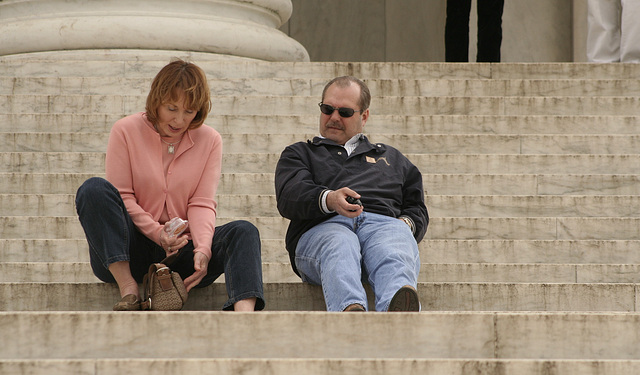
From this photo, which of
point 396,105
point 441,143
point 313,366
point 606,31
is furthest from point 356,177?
point 606,31

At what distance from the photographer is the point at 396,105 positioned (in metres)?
7.57

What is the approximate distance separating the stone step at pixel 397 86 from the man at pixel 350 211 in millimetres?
2950

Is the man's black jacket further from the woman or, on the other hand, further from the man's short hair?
the woman

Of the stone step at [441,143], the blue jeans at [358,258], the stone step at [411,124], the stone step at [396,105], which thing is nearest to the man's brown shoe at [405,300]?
the blue jeans at [358,258]

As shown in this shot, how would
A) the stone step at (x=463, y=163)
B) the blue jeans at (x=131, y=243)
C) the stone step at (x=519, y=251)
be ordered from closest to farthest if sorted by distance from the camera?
the blue jeans at (x=131, y=243) → the stone step at (x=519, y=251) → the stone step at (x=463, y=163)

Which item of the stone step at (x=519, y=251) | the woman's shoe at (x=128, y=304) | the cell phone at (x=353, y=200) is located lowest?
the woman's shoe at (x=128, y=304)

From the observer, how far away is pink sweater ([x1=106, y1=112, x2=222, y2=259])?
14.1ft

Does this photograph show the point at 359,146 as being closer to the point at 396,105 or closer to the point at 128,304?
the point at 128,304

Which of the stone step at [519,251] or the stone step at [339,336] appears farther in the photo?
the stone step at [519,251]

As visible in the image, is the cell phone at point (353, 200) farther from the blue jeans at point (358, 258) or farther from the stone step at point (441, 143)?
the stone step at point (441, 143)

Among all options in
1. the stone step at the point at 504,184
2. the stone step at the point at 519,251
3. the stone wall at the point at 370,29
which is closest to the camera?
the stone step at the point at 519,251

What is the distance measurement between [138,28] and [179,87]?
4.58 meters

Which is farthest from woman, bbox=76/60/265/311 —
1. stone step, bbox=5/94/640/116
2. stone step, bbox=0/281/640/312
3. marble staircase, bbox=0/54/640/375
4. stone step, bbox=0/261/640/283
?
stone step, bbox=5/94/640/116

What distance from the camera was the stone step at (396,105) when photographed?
7367mm
